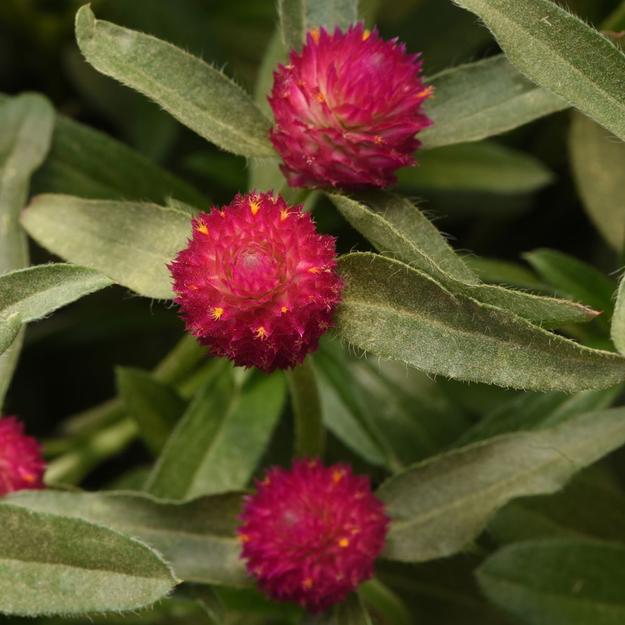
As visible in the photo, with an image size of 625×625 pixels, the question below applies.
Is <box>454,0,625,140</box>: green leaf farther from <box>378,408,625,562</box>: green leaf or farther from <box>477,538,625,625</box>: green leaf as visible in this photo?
<box>477,538,625,625</box>: green leaf

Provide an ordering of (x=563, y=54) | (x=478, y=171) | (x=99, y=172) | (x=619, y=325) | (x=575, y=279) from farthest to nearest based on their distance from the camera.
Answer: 1. (x=478, y=171)
2. (x=99, y=172)
3. (x=575, y=279)
4. (x=563, y=54)
5. (x=619, y=325)

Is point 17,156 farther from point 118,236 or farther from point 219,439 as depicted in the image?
point 219,439

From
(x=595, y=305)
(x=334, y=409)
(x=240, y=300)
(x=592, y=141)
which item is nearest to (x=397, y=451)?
(x=334, y=409)

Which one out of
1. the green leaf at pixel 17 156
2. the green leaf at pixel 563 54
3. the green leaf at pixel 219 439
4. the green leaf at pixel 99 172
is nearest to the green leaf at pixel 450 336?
the green leaf at pixel 563 54

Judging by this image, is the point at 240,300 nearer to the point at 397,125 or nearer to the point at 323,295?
the point at 323,295

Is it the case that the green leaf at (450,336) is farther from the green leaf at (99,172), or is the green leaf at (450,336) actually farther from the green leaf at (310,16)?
the green leaf at (99,172)

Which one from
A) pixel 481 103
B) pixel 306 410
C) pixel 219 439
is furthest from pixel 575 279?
pixel 219 439
